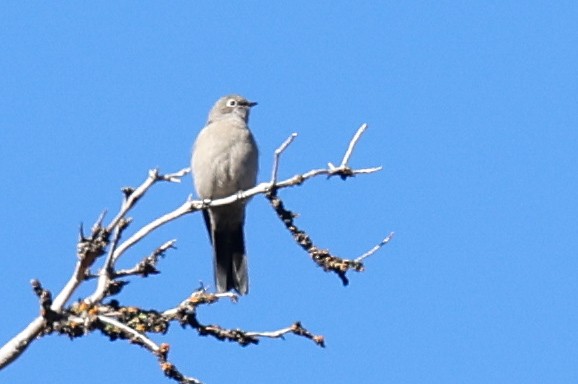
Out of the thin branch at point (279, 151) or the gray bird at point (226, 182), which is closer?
the thin branch at point (279, 151)

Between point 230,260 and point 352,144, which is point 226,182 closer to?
point 230,260

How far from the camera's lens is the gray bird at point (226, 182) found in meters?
12.3

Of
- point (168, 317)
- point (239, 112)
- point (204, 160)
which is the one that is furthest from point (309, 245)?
point (239, 112)

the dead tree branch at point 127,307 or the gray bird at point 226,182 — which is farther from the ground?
the gray bird at point 226,182

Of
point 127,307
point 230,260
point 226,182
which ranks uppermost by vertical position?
point 226,182

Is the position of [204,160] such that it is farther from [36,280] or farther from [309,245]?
[36,280]

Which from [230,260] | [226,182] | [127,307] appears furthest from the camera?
[230,260]

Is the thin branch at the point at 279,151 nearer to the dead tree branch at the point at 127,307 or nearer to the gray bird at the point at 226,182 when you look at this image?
the dead tree branch at the point at 127,307

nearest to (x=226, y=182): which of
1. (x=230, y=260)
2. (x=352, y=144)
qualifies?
(x=230, y=260)

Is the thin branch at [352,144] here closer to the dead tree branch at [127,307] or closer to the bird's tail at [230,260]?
the dead tree branch at [127,307]

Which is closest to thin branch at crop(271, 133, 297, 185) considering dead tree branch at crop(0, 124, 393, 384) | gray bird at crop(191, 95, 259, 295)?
dead tree branch at crop(0, 124, 393, 384)

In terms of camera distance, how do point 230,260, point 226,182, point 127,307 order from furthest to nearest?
point 230,260 → point 226,182 → point 127,307

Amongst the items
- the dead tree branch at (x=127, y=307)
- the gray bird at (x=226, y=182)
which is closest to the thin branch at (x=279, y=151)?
the dead tree branch at (x=127, y=307)

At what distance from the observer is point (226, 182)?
12.3m
